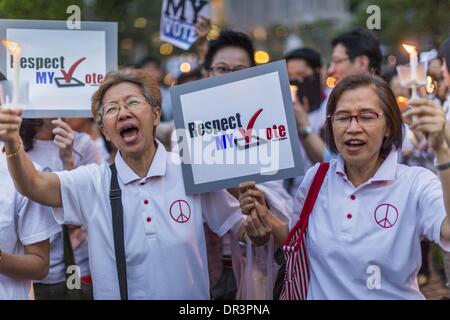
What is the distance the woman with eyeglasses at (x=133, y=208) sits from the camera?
11.5 feet

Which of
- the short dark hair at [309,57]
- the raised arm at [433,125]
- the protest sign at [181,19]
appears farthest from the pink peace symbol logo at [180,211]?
the short dark hair at [309,57]

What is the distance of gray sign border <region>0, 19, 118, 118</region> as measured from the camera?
13.1ft

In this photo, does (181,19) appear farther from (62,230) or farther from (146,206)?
(146,206)

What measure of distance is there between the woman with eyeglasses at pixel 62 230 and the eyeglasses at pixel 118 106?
2.38 ft

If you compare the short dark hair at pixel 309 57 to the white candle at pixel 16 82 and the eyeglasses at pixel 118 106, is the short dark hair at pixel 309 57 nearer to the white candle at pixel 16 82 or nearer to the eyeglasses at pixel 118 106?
the eyeglasses at pixel 118 106

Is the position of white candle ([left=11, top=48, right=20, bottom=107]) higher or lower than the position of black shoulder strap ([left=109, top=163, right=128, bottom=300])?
higher

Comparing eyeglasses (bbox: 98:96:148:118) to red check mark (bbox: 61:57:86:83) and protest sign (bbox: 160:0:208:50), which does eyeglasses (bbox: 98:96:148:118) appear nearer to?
red check mark (bbox: 61:57:86:83)

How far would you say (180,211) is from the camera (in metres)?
3.64

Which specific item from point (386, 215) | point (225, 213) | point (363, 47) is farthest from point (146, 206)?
point (363, 47)

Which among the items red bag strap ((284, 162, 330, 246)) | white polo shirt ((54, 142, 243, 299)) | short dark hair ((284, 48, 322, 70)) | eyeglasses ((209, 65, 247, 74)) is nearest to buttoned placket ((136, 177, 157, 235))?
white polo shirt ((54, 142, 243, 299))

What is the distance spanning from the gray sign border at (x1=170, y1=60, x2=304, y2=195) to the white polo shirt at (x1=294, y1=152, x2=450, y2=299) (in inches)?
12.9

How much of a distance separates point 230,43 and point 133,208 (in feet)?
6.19

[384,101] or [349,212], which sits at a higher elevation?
[384,101]
